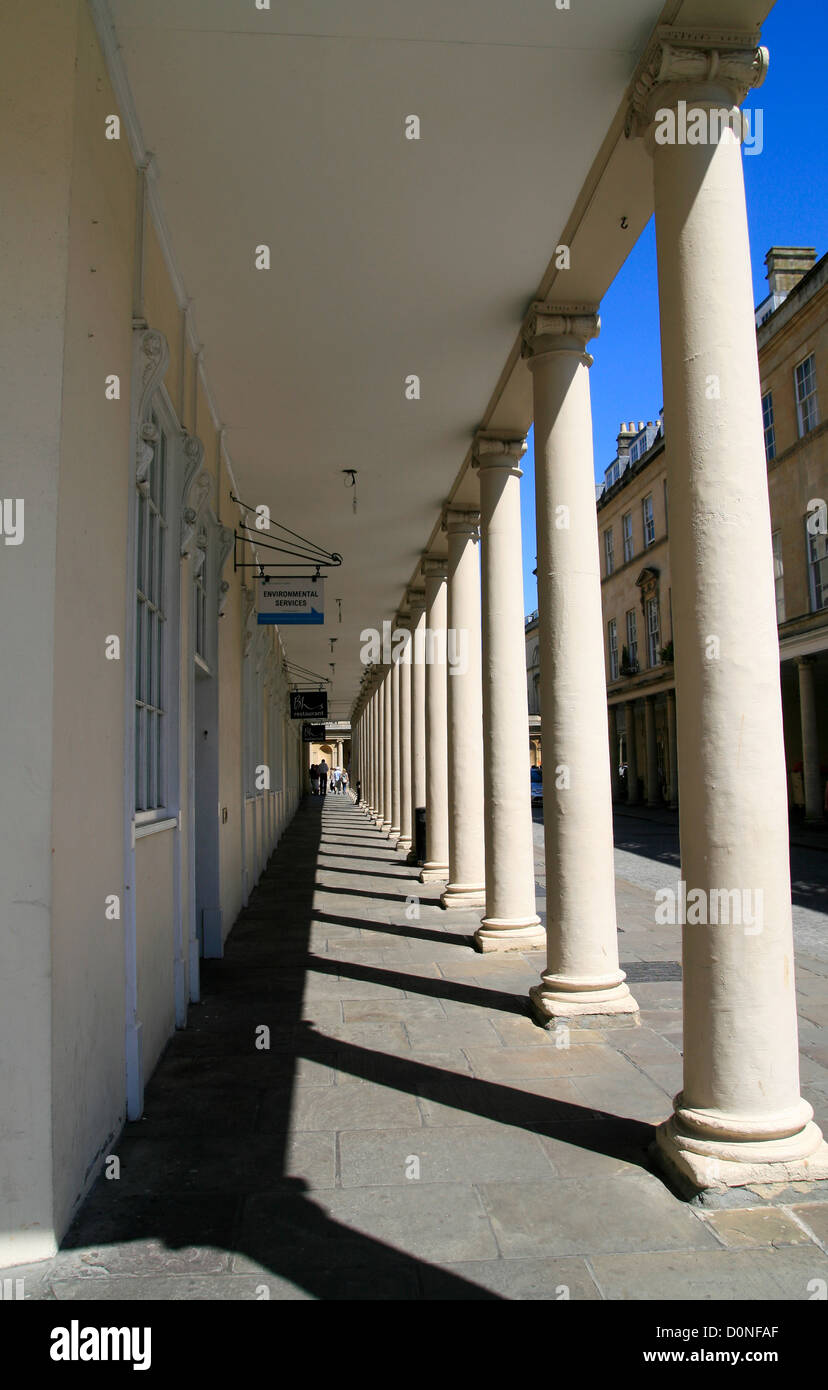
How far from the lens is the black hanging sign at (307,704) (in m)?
24.1

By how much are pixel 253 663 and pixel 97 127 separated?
8506 mm

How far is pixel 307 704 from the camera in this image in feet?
79.5

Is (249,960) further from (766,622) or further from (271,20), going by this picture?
(271,20)

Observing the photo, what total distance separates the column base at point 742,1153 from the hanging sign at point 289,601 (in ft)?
24.3

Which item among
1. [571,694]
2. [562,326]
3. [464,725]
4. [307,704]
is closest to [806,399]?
[307,704]

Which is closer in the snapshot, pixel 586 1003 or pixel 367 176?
pixel 367 176

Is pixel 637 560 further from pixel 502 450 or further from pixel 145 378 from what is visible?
pixel 145 378

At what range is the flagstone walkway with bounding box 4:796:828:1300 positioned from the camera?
2.97m

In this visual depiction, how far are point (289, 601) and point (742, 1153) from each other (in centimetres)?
782

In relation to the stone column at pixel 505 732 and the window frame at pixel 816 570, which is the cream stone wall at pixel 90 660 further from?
the window frame at pixel 816 570

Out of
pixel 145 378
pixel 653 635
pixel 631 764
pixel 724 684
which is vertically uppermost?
pixel 653 635

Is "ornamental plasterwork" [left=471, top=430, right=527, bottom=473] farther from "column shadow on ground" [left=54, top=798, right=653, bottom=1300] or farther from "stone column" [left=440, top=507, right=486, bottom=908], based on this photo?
"column shadow on ground" [left=54, top=798, right=653, bottom=1300]

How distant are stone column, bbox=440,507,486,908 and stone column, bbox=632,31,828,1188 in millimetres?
6500

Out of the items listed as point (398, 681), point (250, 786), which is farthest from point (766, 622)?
point (398, 681)
